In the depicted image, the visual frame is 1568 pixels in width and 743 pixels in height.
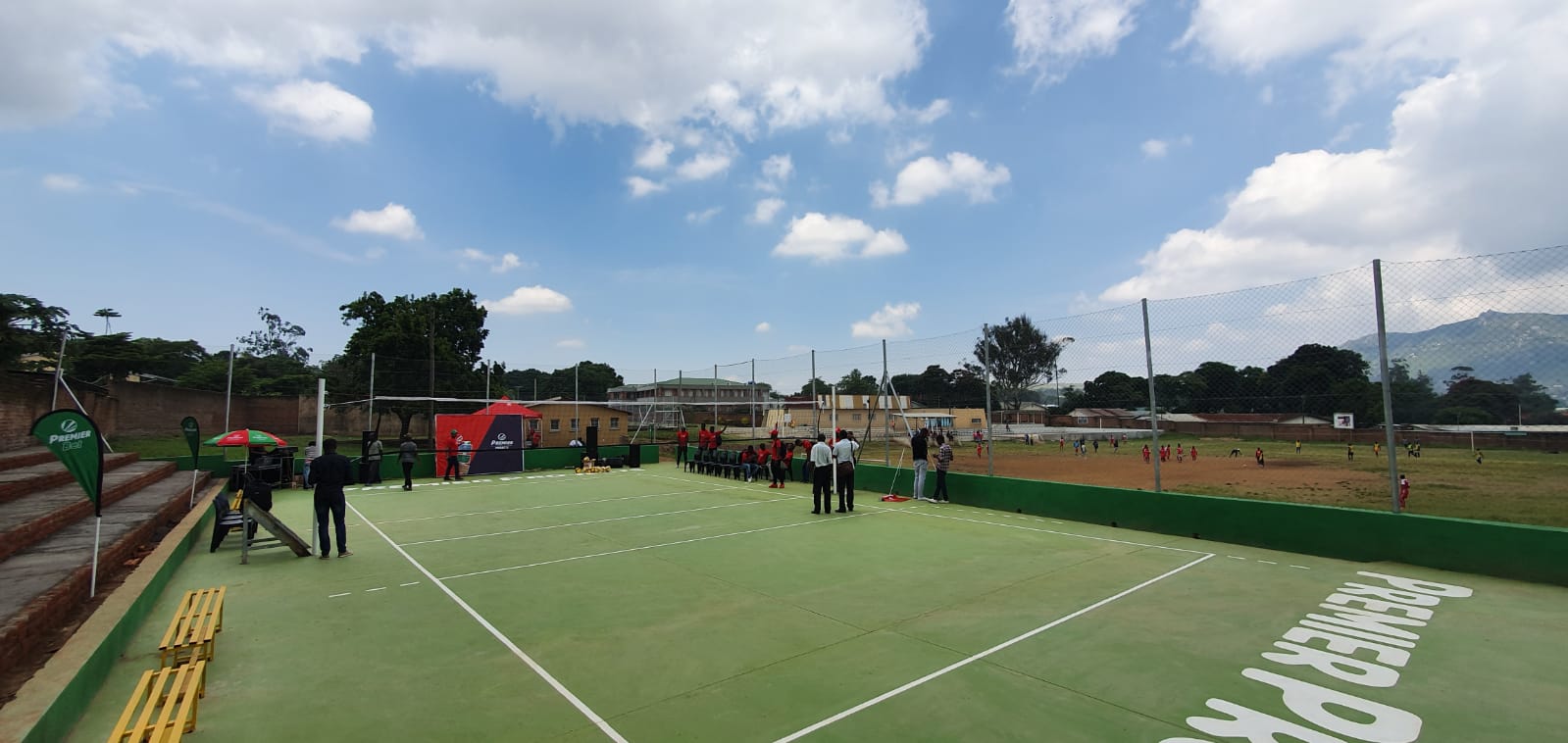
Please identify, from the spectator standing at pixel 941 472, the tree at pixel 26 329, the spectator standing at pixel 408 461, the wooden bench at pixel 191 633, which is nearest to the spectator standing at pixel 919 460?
the spectator standing at pixel 941 472

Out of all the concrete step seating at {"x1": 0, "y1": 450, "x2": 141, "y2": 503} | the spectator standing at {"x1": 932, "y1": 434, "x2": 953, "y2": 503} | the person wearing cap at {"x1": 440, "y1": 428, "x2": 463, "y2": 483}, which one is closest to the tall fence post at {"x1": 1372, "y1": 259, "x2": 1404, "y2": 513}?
the spectator standing at {"x1": 932, "y1": 434, "x2": 953, "y2": 503}

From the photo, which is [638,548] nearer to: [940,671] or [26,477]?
[940,671]

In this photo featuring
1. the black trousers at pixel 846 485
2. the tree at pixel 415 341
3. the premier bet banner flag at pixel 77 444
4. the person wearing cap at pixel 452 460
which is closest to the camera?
the premier bet banner flag at pixel 77 444

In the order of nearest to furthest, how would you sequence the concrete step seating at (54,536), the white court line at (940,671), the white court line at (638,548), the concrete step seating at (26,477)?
1. the white court line at (940,671)
2. the concrete step seating at (54,536)
3. the white court line at (638,548)
4. the concrete step seating at (26,477)

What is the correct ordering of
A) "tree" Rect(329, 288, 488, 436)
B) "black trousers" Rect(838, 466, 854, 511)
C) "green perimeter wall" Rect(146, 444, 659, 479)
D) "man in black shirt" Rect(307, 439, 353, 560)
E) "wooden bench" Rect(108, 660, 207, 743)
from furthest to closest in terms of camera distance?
1. "tree" Rect(329, 288, 488, 436)
2. "green perimeter wall" Rect(146, 444, 659, 479)
3. "black trousers" Rect(838, 466, 854, 511)
4. "man in black shirt" Rect(307, 439, 353, 560)
5. "wooden bench" Rect(108, 660, 207, 743)

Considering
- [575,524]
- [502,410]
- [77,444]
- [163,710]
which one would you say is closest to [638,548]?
[575,524]

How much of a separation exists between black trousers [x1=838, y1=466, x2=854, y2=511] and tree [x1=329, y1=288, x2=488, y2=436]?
20.7 metres

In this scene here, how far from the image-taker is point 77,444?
5516 millimetres

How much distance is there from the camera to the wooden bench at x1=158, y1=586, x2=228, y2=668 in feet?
14.7

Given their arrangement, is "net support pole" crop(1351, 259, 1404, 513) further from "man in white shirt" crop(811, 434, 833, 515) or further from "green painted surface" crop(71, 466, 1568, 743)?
"man in white shirt" crop(811, 434, 833, 515)

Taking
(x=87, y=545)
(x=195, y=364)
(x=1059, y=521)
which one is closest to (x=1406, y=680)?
(x=1059, y=521)

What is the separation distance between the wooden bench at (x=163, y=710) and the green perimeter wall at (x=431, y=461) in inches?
692

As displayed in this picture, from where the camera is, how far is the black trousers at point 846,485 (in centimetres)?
1198

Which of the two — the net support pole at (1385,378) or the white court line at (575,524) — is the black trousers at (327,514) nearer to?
the white court line at (575,524)
